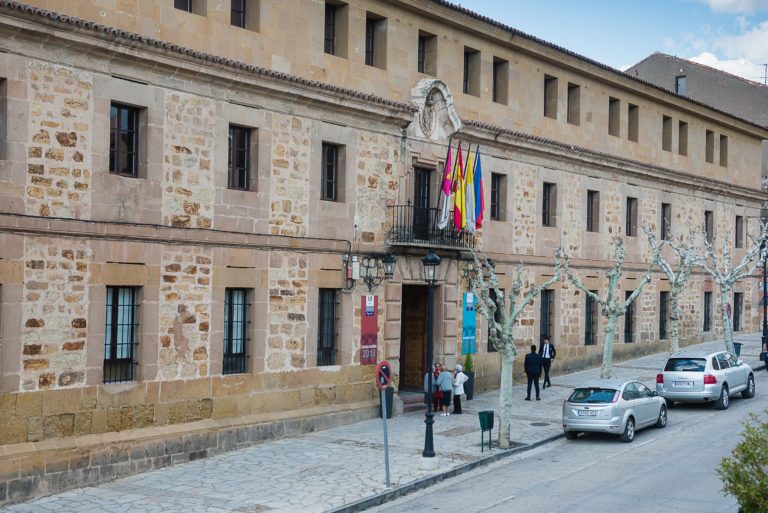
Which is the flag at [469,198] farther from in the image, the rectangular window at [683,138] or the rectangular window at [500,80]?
the rectangular window at [683,138]

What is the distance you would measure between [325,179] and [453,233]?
5.15 metres

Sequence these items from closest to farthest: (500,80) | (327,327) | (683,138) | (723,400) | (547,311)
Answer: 1. (327,327)
2. (723,400)
3. (500,80)
4. (547,311)
5. (683,138)

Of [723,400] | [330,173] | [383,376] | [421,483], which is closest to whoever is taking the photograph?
[383,376]

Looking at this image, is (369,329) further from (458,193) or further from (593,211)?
(593,211)

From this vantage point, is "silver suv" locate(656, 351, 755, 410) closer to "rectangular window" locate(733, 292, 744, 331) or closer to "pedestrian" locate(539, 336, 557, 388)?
"pedestrian" locate(539, 336, 557, 388)

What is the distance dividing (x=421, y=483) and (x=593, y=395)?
19.7 ft

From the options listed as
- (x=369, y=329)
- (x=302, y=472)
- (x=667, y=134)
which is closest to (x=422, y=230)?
(x=369, y=329)

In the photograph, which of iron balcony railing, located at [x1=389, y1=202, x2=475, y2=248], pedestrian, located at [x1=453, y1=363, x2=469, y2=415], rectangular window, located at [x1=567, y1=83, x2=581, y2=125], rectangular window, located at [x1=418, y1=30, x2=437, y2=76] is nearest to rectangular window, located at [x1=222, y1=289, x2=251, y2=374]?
iron balcony railing, located at [x1=389, y1=202, x2=475, y2=248]

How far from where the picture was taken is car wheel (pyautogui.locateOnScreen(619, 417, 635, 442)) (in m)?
20.5

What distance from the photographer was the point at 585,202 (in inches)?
1275

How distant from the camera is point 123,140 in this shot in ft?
59.6

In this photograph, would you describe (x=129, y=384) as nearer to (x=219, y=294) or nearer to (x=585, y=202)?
(x=219, y=294)

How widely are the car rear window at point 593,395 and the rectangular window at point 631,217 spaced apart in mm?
15871

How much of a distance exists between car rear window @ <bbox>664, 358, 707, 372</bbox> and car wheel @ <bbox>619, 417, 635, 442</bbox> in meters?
5.07
